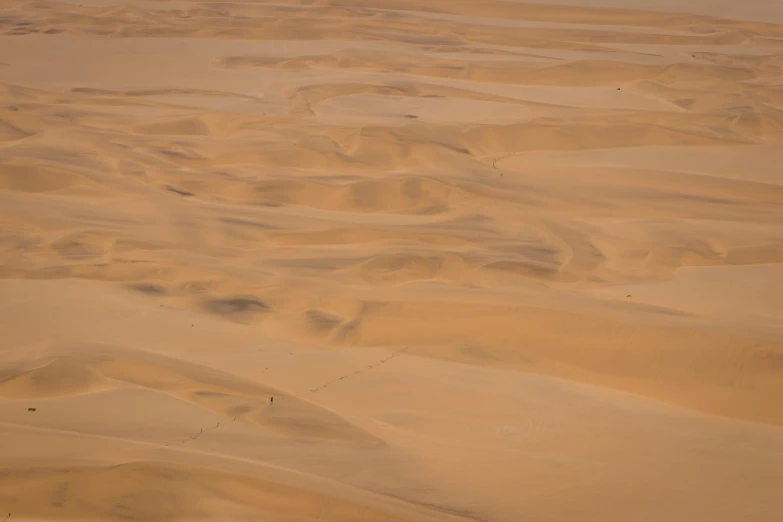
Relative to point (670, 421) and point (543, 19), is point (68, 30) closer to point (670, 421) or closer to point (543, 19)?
point (543, 19)

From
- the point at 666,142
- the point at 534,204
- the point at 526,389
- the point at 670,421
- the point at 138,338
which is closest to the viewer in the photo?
the point at 670,421

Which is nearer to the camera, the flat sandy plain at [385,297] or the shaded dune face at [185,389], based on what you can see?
the flat sandy plain at [385,297]

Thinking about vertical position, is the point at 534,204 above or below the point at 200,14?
below

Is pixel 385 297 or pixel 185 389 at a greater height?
pixel 385 297

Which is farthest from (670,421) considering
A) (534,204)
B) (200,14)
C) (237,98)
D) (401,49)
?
(200,14)

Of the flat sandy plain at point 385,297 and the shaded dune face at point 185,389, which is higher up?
the flat sandy plain at point 385,297

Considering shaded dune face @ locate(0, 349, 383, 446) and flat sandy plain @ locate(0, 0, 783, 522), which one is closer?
flat sandy plain @ locate(0, 0, 783, 522)

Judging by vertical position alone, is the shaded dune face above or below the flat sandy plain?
below

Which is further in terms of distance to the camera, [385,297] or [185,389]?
[385,297]
